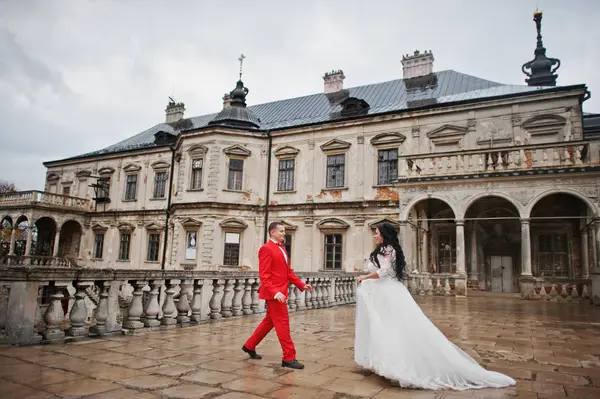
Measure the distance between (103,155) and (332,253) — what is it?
19.0 metres

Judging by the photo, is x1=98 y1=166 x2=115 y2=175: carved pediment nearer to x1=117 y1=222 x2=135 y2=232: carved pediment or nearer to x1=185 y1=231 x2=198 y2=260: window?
x1=117 y1=222 x2=135 y2=232: carved pediment

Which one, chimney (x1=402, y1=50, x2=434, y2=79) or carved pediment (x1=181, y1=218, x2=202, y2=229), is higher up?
chimney (x1=402, y1=50, x2=434, y2=79)

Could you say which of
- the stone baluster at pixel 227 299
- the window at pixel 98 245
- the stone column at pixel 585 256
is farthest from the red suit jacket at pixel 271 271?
the window at pixel 98 245

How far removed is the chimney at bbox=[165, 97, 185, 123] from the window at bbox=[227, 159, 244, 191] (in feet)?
41.4

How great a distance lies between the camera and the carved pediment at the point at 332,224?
20812 mm

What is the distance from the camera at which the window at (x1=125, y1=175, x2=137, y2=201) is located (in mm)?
27938

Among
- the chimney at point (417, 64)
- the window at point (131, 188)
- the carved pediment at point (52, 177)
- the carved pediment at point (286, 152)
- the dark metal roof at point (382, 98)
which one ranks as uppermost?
the chimney at point (417, 64)

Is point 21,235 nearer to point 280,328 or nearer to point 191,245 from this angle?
point 191,245

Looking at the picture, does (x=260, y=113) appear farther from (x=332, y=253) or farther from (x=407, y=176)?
(x=407, y=176)

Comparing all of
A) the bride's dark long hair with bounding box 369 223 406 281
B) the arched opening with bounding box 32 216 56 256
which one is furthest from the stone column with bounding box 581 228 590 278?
the arched opening with bounding box 32 216 56 256

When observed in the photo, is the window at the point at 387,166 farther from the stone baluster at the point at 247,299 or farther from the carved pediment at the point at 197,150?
the stone baluster at the point at 247,299

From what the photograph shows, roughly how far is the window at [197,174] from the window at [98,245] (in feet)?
32.4

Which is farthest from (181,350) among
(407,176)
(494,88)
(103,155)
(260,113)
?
(103,155)

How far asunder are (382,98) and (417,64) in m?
3.34
